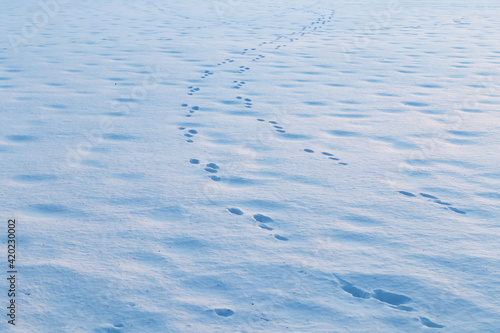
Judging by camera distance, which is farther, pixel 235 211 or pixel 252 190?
pixel 252 190

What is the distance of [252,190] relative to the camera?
9.61 ft

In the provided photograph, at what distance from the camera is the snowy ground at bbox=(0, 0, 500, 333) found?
2.03 metres

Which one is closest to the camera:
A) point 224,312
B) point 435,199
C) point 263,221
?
point 224,312

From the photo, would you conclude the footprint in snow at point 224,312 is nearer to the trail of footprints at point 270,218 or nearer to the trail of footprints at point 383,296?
the trail of footprints at point 270,218

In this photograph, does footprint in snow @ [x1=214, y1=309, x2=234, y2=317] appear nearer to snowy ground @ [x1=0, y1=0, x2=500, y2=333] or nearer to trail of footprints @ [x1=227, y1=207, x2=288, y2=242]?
snowy ground @ [x1=0, y1=0, x2=500, y2=333]

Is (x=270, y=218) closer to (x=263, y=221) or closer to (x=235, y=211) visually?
(x=263, y=221)

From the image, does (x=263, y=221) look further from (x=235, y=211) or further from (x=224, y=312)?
(x=224, y=312)

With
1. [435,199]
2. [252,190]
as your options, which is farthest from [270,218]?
[435,199]

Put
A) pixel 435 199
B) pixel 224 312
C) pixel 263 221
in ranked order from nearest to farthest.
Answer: pixel 224 312 → pixel 263 221 → pixel 435 199

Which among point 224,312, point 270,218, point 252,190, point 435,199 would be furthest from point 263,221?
point 435,199

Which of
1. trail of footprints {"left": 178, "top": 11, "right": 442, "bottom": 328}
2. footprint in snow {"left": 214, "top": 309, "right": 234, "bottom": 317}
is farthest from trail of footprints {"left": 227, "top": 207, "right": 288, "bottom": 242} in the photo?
footprint in snow {"left": 214, "top": 309, "right": 234, "bottom": 317}

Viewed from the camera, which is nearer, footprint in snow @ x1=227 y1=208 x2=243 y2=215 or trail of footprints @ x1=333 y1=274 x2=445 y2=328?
trail of footprints @ x1=333 y1=274 x2=445 y2=328

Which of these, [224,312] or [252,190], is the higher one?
[252,190]

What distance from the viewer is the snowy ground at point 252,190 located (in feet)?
6.64
